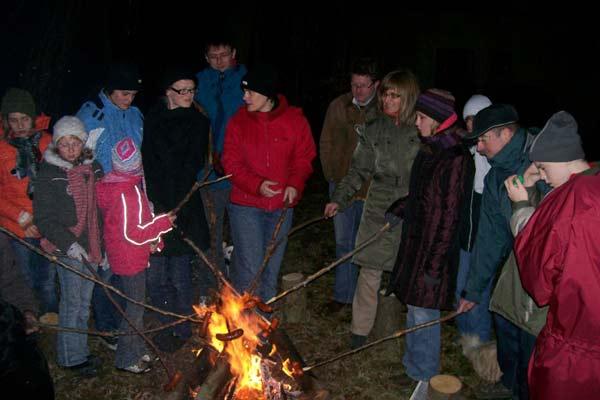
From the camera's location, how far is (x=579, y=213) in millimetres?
3068

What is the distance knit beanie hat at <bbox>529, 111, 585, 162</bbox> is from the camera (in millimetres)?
3464

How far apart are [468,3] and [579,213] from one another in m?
18.7

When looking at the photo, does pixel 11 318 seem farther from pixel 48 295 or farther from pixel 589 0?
pixel 589 0

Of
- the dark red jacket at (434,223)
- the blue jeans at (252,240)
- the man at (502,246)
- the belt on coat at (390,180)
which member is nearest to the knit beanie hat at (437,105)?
the dark red jacket at (434,223)

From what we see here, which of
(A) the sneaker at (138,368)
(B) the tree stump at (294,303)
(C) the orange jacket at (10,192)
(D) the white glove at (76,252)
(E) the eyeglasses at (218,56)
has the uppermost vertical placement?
(E) the eyeglasses at (218,56)

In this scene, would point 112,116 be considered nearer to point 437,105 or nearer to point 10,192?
point 10,192

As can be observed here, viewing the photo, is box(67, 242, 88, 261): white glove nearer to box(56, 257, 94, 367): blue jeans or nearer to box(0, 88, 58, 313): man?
box(56, 257, 94, 367): blue jeans

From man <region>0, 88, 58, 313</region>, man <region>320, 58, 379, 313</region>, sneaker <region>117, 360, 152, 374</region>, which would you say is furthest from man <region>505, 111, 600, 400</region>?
man <region>0, 88, 58, 313</region>

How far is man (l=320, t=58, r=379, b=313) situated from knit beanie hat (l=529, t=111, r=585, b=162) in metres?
2.31

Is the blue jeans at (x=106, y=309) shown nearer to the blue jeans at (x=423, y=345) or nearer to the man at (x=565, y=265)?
the blue jeans at (x=423, y=345)

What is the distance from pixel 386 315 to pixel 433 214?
60.7 inches

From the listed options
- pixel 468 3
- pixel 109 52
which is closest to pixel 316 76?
pixel 468 3

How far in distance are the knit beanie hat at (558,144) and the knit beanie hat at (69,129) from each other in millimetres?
3569

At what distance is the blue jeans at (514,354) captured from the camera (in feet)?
13.7
